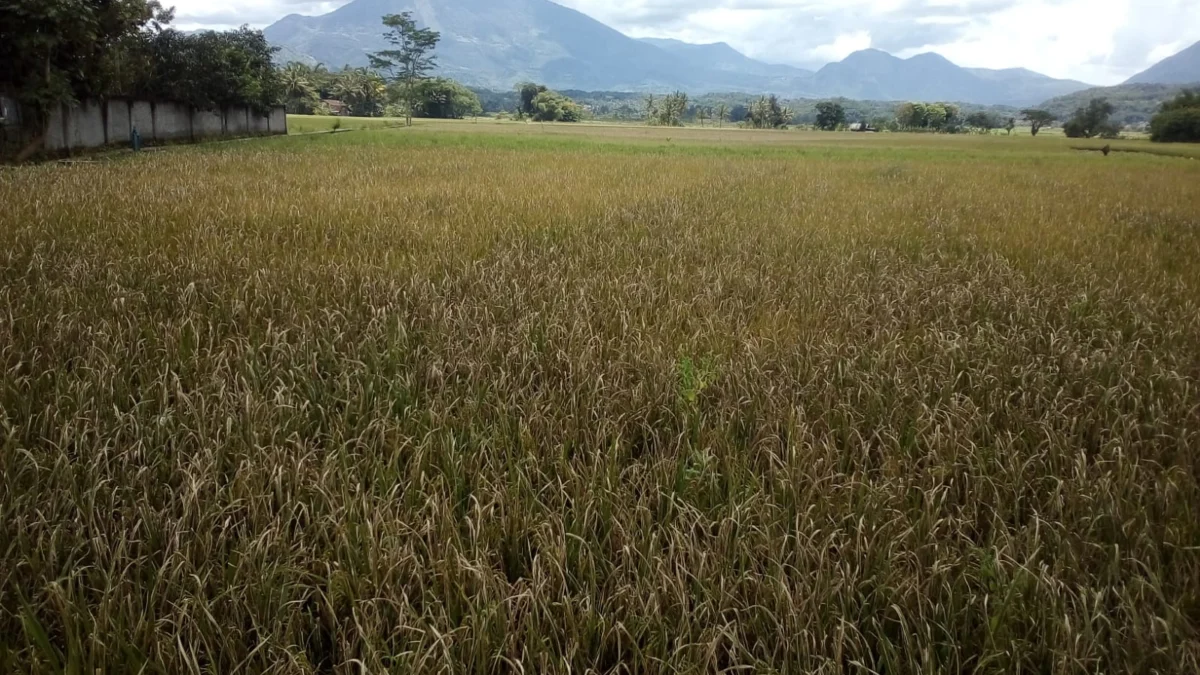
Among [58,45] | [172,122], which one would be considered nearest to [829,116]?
[172,122]

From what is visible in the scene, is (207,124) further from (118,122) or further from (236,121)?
(118,122)

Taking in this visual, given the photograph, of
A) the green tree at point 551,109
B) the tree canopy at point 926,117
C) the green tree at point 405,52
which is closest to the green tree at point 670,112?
the green tree at point 551,109

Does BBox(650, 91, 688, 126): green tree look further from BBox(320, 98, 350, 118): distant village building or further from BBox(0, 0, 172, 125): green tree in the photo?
BBox(0, 0, 172, 125): green tree

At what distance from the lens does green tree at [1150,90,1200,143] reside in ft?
167

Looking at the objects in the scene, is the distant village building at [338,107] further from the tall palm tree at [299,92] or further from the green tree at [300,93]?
the tall palm tree at [299,92]

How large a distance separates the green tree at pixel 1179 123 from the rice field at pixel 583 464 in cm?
6227

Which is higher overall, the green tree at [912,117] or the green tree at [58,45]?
the green tree at [912,117]

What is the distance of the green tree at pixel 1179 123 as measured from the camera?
50.9 meters

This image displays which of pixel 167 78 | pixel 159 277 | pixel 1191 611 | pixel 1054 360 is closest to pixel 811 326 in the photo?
pixel 1054 360

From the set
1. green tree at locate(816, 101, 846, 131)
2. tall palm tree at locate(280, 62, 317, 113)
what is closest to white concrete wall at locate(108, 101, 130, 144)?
tall palm tree at locate(280, 62, 317, 113)

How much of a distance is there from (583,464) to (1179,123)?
68.2m

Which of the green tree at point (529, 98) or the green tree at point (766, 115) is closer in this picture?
the green tree at point (766, 115)

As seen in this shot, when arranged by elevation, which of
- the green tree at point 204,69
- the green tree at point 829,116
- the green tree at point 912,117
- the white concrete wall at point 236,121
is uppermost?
the green tree at point 912,117

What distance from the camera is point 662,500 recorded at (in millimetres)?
2264
